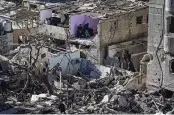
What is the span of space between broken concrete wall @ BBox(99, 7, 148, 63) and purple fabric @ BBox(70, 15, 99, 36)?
1523 millimetres

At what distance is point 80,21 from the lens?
127 ft

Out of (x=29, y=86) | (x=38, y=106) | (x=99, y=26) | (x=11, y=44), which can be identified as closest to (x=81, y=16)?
(x=99, y=26)

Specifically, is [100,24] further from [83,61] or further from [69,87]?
[69,87]

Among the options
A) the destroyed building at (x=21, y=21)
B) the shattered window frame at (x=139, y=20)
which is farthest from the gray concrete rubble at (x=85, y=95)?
the destroyed building at (x=21, y=21)

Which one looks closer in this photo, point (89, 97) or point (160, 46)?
point (89, 97)

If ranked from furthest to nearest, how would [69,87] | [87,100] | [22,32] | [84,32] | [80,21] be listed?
[22,32] → [84,32] → [80,21] → [69,87] → [87,100]

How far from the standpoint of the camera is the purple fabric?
126ft

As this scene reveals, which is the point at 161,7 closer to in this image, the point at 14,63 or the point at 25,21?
the point at 14,63

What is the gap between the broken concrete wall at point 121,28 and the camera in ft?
121

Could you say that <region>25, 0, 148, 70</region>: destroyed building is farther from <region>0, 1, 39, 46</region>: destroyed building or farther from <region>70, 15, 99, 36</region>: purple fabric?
<region>0, 1, 39, 46</region>: destroyed building

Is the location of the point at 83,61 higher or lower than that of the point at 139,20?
lower

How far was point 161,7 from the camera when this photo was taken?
30953mm

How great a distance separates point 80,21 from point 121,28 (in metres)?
3.01

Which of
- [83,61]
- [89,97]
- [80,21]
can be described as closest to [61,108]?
[89,97]
